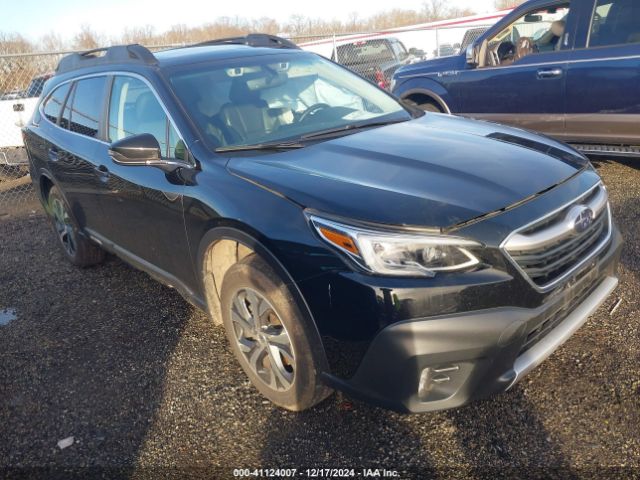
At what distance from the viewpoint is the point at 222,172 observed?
9.12ft

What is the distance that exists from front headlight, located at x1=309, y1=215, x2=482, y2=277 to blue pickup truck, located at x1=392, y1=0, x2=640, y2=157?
3.99m

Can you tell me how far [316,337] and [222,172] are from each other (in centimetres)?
98

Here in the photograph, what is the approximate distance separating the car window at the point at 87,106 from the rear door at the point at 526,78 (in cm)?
417

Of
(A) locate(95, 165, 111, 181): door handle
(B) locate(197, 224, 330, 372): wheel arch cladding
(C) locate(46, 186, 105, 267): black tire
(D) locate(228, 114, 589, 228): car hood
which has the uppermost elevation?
(D) locate(228, 114, 589, 228): car hood

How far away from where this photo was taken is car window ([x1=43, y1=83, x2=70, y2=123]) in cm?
465

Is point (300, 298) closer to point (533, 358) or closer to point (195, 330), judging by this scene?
point (533, 358)

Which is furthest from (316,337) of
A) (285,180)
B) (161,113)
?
(161,113)

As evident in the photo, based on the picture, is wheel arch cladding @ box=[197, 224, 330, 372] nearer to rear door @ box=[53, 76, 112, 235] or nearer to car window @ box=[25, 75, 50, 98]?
rear door @ box=[53, 76, 112, 235]

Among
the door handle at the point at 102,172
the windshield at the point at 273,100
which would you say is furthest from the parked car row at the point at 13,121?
the windshield at the point at 273,100

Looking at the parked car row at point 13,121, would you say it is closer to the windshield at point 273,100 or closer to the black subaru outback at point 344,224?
the black subaru outback at point 344,224

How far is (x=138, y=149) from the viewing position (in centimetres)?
295

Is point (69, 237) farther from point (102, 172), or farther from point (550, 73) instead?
point (550, 73)

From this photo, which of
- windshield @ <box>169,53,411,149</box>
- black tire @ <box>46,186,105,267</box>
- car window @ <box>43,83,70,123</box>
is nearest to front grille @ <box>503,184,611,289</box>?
windshield @ <box>169,53,411,149</box>

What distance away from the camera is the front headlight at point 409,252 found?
216 cm
